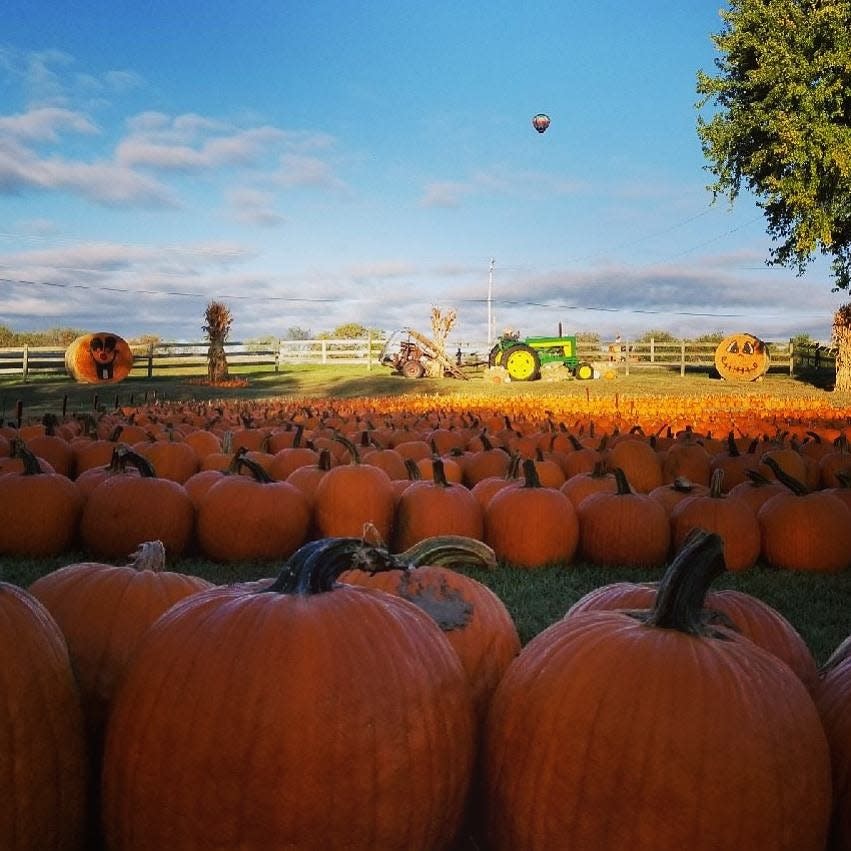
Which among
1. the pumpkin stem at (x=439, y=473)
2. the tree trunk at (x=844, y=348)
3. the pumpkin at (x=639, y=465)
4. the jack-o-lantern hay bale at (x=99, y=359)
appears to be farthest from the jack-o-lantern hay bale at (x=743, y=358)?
the pumpkin stem at (x=439, y=473)

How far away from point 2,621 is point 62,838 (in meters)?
0.41

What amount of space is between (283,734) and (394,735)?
0.63 feet

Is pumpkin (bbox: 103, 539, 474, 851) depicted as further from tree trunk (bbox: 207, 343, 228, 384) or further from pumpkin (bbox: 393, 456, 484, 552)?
tree trunk (bbox: 207, 343, 228, 384)

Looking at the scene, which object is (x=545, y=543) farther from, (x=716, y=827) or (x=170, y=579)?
(x=716, y=827)

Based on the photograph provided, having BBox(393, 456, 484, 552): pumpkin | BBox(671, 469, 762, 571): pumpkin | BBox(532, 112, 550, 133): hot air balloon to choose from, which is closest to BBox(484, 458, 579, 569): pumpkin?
BBox(393, 456, 484, 552): pumpkin

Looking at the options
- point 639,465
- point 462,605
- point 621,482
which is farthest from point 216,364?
point 462,605

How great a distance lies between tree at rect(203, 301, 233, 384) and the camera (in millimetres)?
31953

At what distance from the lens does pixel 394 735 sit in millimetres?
1555

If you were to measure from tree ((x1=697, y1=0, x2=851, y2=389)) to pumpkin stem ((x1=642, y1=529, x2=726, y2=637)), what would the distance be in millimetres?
26162

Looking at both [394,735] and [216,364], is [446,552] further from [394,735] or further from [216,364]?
[216,364]

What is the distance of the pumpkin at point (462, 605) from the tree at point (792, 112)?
2587cm

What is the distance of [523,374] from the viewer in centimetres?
3147

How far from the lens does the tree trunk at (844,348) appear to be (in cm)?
2941

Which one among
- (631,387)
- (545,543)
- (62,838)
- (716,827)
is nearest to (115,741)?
(62,838)
